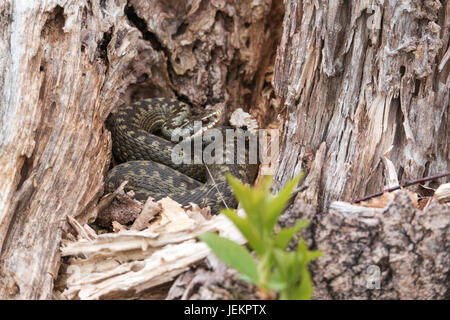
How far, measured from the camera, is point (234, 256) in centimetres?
246

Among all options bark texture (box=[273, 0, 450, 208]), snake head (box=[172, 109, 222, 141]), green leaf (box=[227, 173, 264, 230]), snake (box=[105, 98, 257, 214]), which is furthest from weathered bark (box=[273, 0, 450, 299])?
snake head (box=[172, 109, 222, 141])

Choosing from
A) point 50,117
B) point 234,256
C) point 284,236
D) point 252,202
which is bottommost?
point 234,256

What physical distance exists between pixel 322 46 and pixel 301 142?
78 cm

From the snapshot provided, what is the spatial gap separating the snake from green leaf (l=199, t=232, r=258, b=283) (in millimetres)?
2243

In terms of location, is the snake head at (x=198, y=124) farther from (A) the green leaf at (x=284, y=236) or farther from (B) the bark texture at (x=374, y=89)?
(A) the green leaf at (x=284, y=236)

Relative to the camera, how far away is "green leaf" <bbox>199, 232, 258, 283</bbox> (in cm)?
242

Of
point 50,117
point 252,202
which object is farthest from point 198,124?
point 252,202

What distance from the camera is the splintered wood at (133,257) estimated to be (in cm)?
325

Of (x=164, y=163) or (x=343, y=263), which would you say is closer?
(x=343, y=263)

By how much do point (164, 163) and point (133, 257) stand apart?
258cm

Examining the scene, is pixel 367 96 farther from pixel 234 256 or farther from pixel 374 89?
pixel 234 256

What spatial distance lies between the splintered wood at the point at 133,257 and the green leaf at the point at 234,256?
688mm

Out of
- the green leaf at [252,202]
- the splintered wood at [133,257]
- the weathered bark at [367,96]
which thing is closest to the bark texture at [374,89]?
the weathered bark at [367,96]

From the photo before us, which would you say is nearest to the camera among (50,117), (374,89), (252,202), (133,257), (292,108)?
(252,202)
